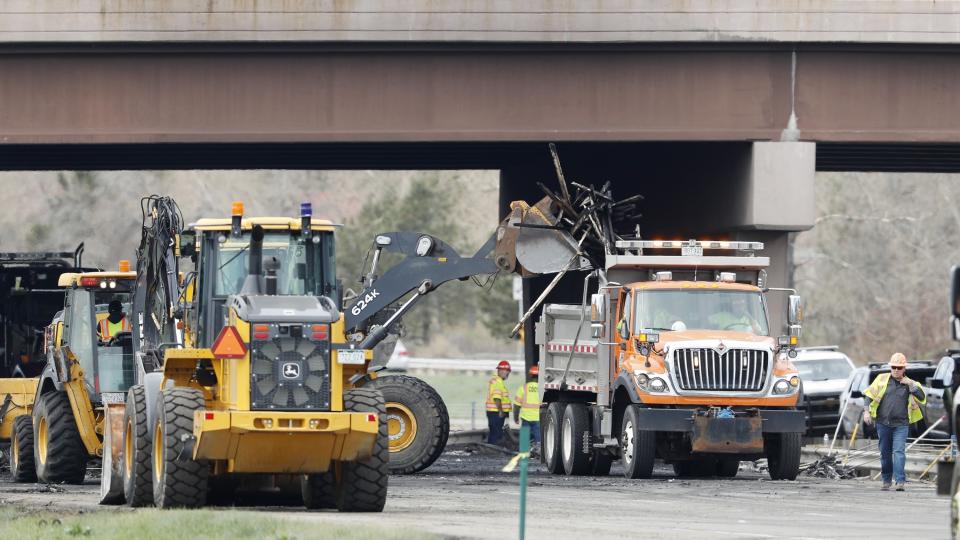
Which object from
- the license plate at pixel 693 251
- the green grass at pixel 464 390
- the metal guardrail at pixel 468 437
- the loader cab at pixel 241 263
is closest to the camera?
the loader cab at pixel 241 263

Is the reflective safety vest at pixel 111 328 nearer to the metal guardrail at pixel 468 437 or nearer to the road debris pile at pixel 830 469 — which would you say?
the road debris pile at pixel 830 469

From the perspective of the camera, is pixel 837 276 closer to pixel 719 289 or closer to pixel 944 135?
pixel 944 135

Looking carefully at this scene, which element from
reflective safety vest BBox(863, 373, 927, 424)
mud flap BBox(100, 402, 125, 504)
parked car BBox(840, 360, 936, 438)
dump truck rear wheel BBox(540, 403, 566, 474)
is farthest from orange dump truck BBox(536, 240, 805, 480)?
mud flap BBox(100, 402, 125, 504)

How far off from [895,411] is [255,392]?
11.0 meters

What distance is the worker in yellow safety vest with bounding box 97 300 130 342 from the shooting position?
24.6 meters

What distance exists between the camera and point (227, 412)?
17250 millimetres

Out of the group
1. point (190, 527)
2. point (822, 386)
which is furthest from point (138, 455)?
point (822, 386)

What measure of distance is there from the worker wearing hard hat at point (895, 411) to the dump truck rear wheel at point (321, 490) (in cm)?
932

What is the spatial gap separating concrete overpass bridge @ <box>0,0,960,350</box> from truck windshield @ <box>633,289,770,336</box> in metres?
6.32

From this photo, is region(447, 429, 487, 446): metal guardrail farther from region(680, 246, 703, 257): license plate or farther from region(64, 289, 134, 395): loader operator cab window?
region(64, 289, 134, 395): loader operator cab window

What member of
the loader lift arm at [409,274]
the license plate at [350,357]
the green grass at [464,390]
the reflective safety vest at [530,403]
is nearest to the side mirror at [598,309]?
the loader lift arm at [409,274]

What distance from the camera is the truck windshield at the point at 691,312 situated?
83.9ft

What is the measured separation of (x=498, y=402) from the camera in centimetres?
3788

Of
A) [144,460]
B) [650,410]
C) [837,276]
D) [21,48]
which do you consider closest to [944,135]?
[650,410]
